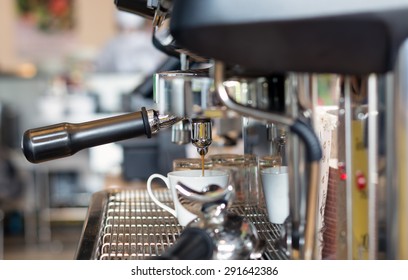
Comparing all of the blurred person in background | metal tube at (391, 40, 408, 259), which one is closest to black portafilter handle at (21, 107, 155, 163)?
metal tube at (391, 40, 408, 259)

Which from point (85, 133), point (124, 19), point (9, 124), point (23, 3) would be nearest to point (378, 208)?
point (85, 133)

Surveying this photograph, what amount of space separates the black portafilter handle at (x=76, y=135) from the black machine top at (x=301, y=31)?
158mm

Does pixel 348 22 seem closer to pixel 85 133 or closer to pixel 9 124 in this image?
pixel 85 133

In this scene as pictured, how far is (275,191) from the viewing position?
Result: 20.7 inches

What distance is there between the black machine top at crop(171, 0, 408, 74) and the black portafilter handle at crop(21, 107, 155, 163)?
6.2 inches

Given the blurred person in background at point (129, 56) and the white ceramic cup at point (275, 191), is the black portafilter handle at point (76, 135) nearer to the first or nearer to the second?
→ the white ceramic cup at point (275, 191)

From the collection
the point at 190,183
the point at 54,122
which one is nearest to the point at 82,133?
the point at 190,183

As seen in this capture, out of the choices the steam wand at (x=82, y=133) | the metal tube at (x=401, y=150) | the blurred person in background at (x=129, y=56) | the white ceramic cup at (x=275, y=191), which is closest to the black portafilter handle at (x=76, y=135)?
the steam wand at (x=82, y=133)

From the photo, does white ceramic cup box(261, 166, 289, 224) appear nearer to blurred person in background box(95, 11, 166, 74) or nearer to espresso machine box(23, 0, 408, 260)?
espresso machine box(23, 0, 408, 260)

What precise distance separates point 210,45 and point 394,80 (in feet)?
0.34

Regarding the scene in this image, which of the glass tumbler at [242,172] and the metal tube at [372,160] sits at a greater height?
the metal tube at [372,160]

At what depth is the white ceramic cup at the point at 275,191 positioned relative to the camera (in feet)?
1.67

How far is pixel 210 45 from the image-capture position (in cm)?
35

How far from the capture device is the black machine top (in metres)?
0.33
